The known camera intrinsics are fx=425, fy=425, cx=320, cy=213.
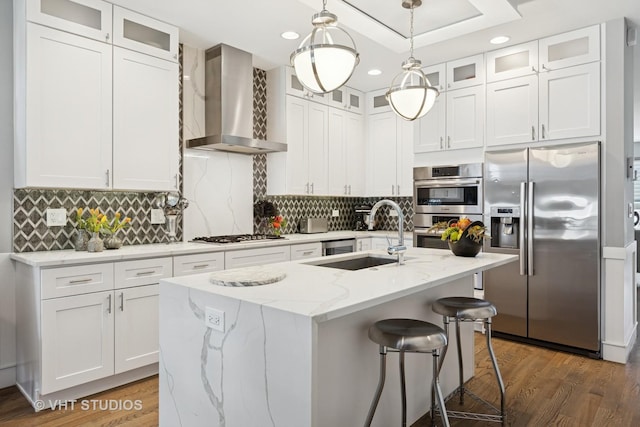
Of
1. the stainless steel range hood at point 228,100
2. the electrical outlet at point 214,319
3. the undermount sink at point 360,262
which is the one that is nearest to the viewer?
the electrical outlet at point 214,319

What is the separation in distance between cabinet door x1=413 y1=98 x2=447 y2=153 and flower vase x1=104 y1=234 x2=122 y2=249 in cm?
311

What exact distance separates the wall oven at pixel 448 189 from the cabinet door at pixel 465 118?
247 mm

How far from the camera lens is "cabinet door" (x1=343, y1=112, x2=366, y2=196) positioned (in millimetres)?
5211

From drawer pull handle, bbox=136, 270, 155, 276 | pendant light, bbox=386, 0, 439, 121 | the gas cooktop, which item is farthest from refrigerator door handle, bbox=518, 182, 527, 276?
drawer pull handle, bbox=136, 270, 155, 276

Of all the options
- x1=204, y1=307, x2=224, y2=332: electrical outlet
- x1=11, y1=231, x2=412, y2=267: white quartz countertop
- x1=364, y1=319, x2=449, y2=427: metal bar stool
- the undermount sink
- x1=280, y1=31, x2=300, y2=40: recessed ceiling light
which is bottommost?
x1=364, y1=319, x2=449, y2=427: metal bar stool

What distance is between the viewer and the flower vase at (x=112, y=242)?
122 inches

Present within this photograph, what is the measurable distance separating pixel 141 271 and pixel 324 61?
1.99m

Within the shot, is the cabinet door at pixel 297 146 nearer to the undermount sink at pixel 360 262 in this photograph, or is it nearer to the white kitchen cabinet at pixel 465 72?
the white kitchen cabinet at pixel 465 72

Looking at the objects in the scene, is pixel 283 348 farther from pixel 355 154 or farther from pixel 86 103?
pixel 355 154

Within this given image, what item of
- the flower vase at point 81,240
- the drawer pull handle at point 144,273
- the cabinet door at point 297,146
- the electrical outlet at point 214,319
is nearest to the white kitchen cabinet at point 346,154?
the cabinet door at point 297,146

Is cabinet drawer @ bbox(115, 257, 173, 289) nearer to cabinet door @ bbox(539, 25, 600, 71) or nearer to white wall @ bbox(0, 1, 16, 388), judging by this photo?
white wall @ bbox(0, 1, 16, 388)

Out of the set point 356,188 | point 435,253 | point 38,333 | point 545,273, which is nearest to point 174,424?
point 38,333

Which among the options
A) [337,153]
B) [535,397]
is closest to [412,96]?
[535,397]

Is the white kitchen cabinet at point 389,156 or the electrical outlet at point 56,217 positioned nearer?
the electrical outlet at point 56,217
